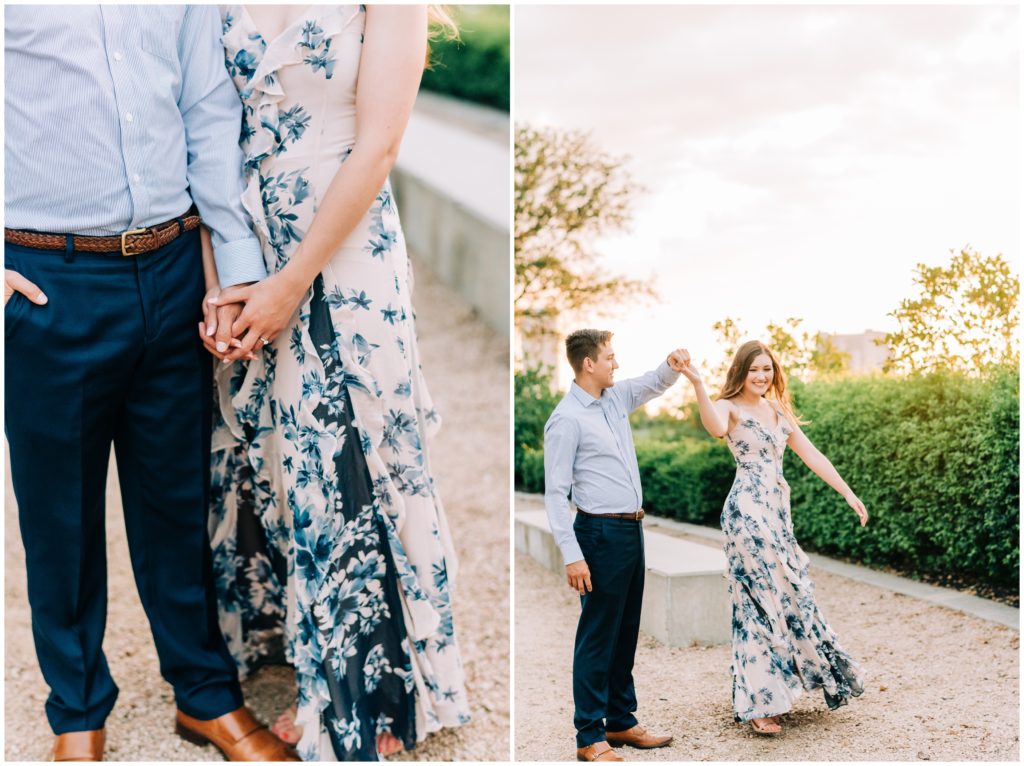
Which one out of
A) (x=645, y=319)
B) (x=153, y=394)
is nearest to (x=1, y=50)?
(x=153, y=394)

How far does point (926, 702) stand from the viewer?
2.32 m

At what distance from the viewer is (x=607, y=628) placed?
87.7 inches

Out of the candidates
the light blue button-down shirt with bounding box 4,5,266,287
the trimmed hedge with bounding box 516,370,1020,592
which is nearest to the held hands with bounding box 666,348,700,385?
the trimmed hedge with bounding box 516,370,1020,592

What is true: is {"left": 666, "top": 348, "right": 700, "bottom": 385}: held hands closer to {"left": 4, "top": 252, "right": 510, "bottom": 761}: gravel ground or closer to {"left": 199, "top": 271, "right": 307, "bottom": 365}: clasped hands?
{"left": 199, "top": 271, "right": 307, "bottom": 365}: clasped hands

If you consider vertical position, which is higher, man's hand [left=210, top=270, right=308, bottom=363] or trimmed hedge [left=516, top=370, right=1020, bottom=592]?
man's hand [left=210, top=270, right=308, bottom=363]

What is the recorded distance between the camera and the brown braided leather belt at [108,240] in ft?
6.37

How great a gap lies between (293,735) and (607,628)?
3.05ft

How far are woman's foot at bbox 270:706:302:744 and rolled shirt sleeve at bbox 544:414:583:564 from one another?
36.5 inches

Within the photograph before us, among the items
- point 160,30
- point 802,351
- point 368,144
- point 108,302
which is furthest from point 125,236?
point 802,351

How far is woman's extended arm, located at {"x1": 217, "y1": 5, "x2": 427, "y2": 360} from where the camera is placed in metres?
1.95

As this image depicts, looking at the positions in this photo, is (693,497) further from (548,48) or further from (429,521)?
(548,48)

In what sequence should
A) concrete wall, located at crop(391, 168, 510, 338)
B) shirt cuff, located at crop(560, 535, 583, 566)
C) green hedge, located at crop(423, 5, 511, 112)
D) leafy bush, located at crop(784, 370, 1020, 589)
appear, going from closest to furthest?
shirt cuff, located at crop(560, 535, 583, 566) < leafy bush, located at crop(784, 370, 1020, 589) < concrete wall, located at crop(391, 168, 510, 338) < green hedge, located at crop(423, 5, 511, 112)

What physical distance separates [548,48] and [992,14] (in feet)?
4.09

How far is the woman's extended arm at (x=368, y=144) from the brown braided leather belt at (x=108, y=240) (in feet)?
0.78
